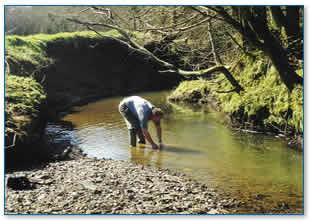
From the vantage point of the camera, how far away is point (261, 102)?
10.6m

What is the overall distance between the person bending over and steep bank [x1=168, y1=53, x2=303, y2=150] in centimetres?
190

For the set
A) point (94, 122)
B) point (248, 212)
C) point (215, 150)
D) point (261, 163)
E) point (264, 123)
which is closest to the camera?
point (248, 212)

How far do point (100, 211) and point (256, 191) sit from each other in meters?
2.82

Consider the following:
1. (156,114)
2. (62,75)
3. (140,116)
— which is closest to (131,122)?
(140,116)

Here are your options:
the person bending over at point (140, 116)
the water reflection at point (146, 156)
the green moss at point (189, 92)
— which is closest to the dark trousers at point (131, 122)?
the person bending over at point (140, 116)

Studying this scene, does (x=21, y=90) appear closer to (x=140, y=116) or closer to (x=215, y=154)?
(x=140, y=116)

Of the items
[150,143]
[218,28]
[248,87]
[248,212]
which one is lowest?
[248,212]

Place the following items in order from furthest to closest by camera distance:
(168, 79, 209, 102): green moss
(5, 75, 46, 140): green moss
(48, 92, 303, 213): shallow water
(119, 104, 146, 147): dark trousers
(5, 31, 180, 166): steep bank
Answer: (168, 79, 209, 102): green moss < (119, 104, 146, 147): dark trousers < (5, 31, 180, 166): steep bank < (5, 75, 46, 140): green moss < (48, 92, 303, 213): shallow water

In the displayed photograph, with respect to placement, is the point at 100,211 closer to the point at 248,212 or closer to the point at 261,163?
the point at 248,212

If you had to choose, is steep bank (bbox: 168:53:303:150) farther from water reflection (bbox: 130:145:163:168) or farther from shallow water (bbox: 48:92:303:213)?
water reflection (bbox: 130:145:163:168)

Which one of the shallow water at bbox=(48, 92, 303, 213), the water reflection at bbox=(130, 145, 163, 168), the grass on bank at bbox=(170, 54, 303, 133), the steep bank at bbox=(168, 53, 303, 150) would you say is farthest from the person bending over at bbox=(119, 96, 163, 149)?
the grass on bank at bbox=(170, 54, 303, 133)

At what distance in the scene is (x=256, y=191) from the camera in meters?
6.64

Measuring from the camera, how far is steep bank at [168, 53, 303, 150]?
9.16 m

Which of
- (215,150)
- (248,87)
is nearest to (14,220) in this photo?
(215,150)
